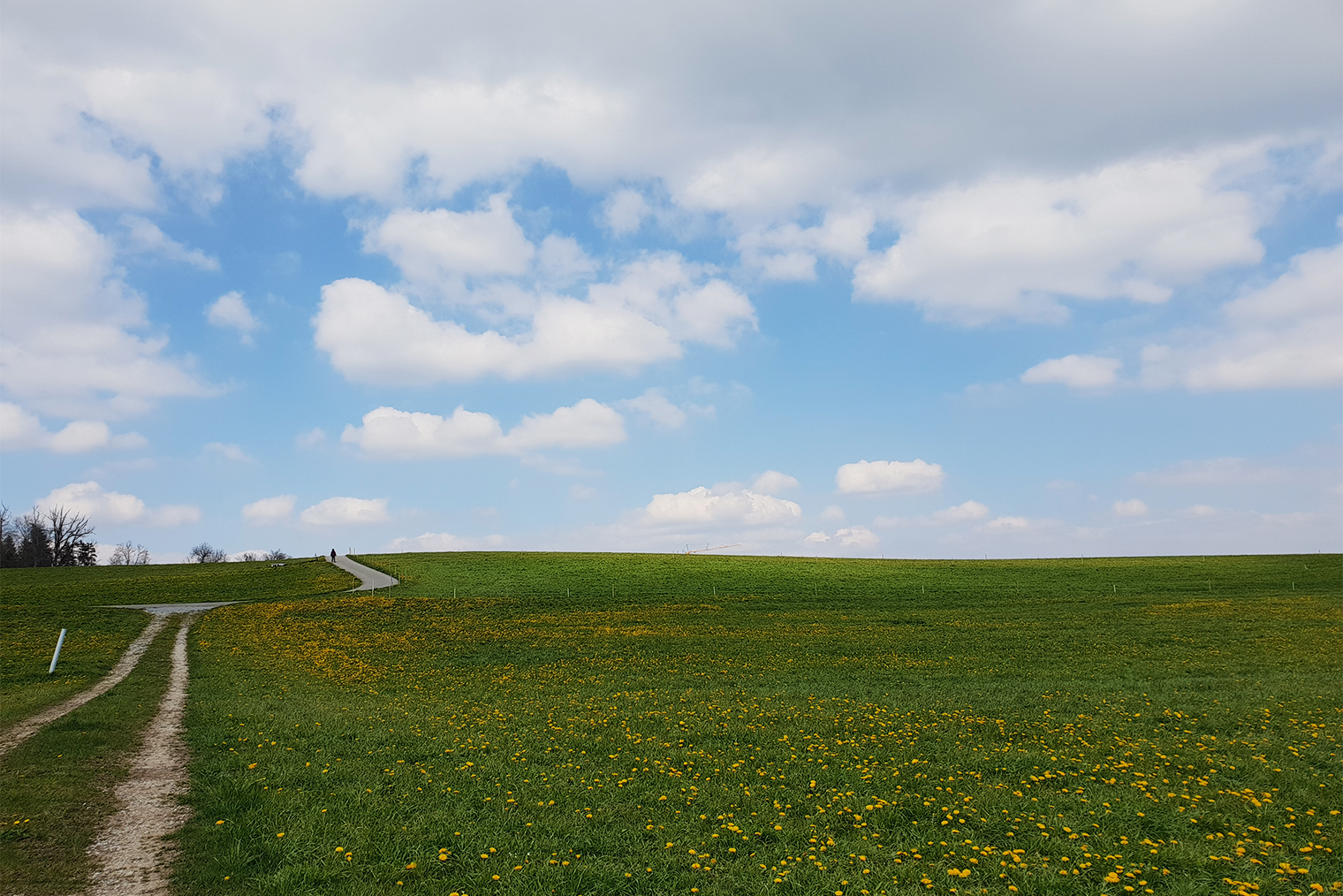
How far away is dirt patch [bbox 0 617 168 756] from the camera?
55.7 feet

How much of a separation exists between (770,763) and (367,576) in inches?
2987

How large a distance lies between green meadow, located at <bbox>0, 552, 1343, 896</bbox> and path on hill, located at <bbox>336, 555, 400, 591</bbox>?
105ft

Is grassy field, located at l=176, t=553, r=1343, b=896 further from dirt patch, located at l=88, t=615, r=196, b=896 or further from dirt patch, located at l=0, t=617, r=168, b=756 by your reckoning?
dirt patch, located at l=0, t=617, r=168, b=756

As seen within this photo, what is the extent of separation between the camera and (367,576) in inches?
3174

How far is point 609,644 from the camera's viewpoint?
37625mm

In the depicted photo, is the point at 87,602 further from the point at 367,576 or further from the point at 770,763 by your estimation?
the point at 770,763

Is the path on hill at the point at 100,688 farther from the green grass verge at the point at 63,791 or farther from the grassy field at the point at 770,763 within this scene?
the grassy field at the point at 770,763

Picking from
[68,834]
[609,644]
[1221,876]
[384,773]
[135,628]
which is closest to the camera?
[1221,876]

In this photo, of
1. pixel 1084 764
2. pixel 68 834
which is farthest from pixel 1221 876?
pixel 68 834

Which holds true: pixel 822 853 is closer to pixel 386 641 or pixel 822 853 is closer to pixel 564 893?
pixel 564 893

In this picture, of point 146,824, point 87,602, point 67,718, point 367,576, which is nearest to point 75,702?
point 67,718

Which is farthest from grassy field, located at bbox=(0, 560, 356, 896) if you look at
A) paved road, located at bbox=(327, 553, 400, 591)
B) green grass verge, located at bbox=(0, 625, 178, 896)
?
paved road, located at bbox=(327, 553, 400, 591)

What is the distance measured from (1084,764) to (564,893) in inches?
467

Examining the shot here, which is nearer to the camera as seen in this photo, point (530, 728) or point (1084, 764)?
point (1084, 764)
